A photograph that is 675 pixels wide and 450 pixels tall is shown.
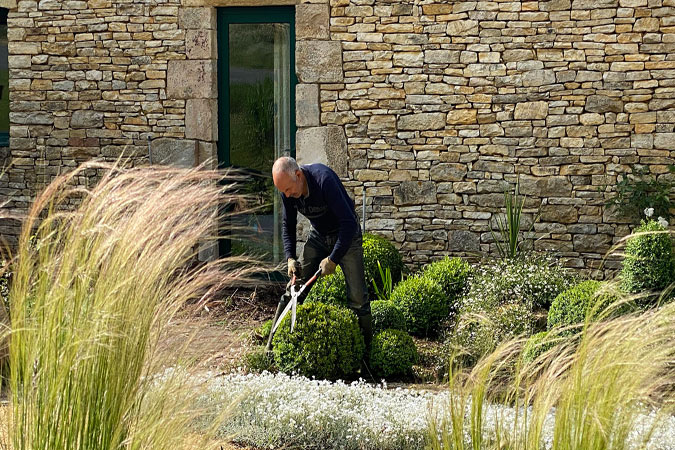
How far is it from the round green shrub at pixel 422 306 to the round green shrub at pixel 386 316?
35cm

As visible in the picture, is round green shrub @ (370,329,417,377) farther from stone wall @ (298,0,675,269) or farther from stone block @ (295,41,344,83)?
stone block @ (295,41,344,83)

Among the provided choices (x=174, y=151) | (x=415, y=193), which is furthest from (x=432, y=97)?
(x=174, y=151)

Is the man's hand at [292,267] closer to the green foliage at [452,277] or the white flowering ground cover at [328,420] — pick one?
the white flowering ground cover at [328,420]

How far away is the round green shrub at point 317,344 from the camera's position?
5211mm

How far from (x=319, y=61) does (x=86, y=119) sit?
2.50 metres

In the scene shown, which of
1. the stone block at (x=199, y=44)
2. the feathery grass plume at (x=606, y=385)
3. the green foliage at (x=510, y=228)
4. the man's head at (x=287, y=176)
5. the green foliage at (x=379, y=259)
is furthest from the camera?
the stone block at (x=199, y=44)

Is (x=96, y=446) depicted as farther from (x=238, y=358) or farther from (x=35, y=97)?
(x=35, y=97)

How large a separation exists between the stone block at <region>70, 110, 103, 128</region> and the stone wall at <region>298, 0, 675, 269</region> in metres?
2.16

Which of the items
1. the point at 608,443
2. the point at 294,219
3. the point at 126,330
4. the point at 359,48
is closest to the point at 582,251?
the point at 359,48

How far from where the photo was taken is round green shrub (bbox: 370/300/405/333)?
6.08 meters

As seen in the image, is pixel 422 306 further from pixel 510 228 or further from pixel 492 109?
pixel 492 109

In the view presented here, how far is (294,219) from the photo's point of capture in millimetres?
5484

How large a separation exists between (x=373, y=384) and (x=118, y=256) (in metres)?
3.26

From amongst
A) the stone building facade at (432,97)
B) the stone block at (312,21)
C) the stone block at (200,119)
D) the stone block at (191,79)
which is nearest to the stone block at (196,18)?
the stone building facade at (432,97)
